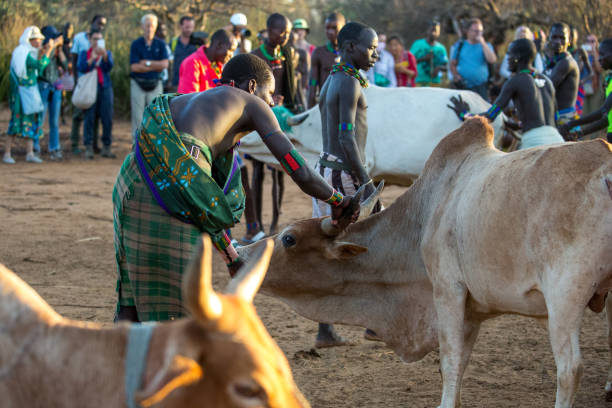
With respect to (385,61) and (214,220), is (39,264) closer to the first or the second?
(214,220)

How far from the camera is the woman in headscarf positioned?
38.9 feet

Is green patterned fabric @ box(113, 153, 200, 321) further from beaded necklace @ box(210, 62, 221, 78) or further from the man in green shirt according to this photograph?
the man in green shirt

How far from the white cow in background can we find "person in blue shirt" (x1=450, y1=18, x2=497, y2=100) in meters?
3.96

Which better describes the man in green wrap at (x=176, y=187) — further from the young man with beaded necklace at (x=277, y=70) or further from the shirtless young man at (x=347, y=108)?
the young man with beaded necklace at (x=277, y=70)

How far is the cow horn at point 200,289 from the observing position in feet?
6.50

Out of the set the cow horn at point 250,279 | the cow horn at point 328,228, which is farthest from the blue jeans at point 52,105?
the cow horn at point 250,279

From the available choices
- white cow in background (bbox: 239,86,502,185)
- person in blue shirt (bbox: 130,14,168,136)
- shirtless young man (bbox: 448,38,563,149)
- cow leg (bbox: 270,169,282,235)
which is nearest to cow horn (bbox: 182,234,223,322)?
shirtless young man (bbox: 448,38,563,149)

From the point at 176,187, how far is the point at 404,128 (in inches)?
195

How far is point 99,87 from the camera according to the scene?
12641 millimetres

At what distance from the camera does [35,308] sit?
7.94ft

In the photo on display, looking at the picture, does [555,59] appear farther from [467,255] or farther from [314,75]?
[467,255]

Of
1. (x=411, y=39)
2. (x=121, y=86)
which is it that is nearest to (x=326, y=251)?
(x=121, y=86)

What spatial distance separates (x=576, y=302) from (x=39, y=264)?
5170mm

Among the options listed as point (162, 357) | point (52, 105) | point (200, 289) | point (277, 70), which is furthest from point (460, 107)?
point (52, 105)
